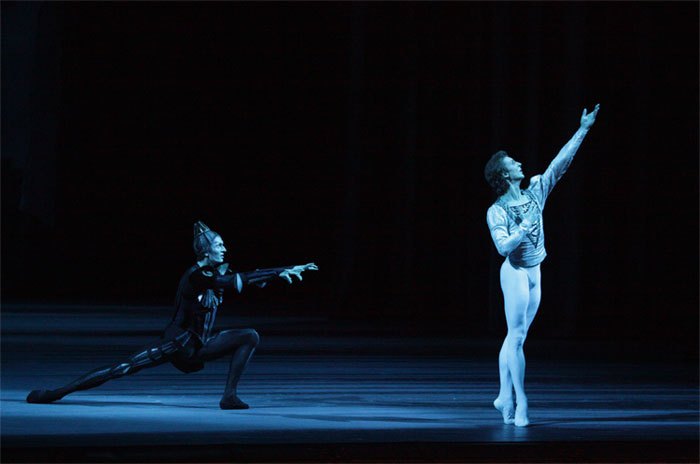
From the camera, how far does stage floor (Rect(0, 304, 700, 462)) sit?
6.73 meters

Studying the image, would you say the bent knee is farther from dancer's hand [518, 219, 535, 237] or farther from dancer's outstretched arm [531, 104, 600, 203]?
dancer's outstretched arm [531, 104, 600, 203]

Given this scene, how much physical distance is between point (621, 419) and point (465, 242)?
13200mm

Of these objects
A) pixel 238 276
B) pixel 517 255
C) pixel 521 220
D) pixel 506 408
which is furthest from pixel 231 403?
pixel 521 220

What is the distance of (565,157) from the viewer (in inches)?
309

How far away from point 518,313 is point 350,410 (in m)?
1.66

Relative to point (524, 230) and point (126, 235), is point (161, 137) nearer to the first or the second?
point (126, 235)

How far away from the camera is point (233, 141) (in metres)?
28.2

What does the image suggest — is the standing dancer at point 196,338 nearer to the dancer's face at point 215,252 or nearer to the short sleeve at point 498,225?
the dancer's face at point 215,252

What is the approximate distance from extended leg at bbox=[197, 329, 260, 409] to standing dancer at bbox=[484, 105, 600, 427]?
1864mm

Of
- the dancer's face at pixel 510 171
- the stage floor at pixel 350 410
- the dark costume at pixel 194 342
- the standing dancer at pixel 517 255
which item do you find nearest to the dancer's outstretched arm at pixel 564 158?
the standing dancer at pixel 517 255

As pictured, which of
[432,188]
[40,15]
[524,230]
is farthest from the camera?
[40,15]

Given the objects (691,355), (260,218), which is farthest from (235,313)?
(691,355)

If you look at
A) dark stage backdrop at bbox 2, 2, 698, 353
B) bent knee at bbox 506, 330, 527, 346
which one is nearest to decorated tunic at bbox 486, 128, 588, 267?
bent knee at bbox 506, 330, 527, 346

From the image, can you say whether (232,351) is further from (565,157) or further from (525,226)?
(565,157)
